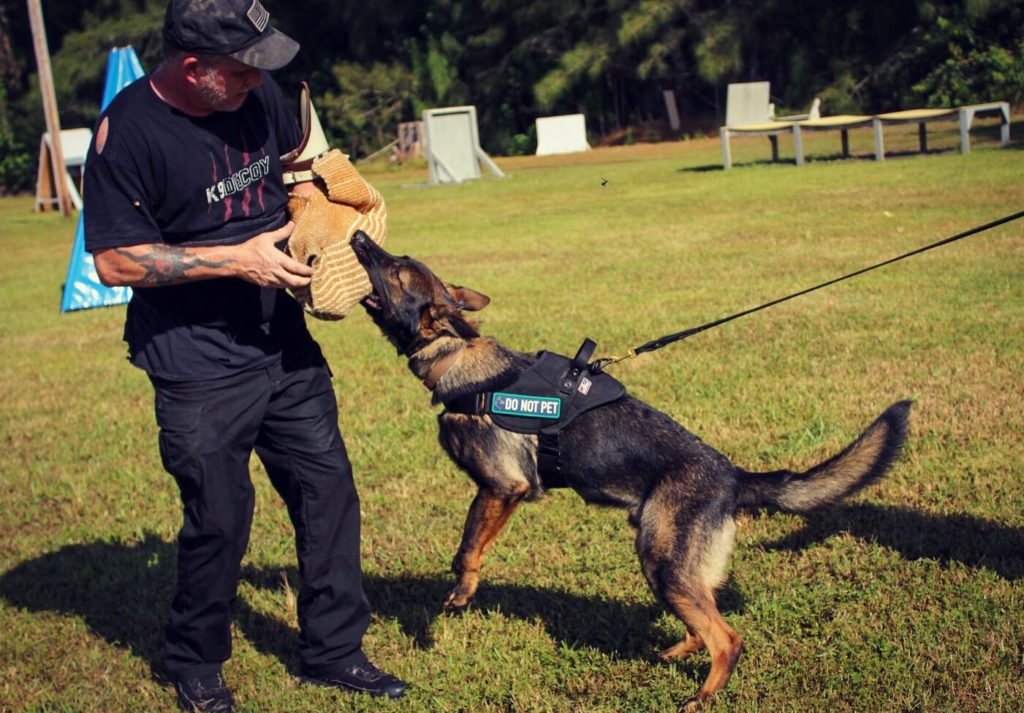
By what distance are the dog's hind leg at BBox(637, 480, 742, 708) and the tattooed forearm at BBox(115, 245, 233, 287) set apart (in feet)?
5.66

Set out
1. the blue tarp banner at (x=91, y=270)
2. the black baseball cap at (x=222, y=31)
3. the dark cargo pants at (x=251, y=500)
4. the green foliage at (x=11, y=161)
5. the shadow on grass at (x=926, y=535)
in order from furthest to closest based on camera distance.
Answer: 1. the green foliage at (x=11, y=161)
2. the blue tarp banner at (x=91, y=270)
3. the shadow on grass at (x=926, y=535)
4. the dark cargo pants at (x=251, y=500)
5. the black baseball cap at (x=222, y=31)

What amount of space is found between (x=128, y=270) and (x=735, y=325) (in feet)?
20.4

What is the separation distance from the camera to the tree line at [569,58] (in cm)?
2988

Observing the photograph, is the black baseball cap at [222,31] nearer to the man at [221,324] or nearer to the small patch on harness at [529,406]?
the man at [221,324]

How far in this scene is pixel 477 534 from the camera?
3969 mm

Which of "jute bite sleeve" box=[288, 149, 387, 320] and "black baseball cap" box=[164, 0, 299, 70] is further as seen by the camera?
"jute bite sleeve" box=[288, 149, 387, 320]

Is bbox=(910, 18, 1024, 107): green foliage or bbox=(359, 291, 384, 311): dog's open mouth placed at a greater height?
bbox=(910, 18, 1024, 107): green foliage

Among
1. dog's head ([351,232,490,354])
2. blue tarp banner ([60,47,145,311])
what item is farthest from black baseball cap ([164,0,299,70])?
blue tarp banner ([60,47,145,311])

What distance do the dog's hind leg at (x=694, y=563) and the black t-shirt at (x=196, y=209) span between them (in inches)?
56.0

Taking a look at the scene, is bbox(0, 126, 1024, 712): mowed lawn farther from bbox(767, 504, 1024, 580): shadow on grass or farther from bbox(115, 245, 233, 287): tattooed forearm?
bbox(115, 245, 233, 287): tattooed forearm

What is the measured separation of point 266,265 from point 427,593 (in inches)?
75.2

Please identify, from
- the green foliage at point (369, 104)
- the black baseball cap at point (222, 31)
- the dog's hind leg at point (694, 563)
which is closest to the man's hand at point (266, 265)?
the black baseball cap at point (222, 31)

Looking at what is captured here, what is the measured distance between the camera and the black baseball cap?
3260 mm

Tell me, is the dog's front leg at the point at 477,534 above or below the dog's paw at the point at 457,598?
above
